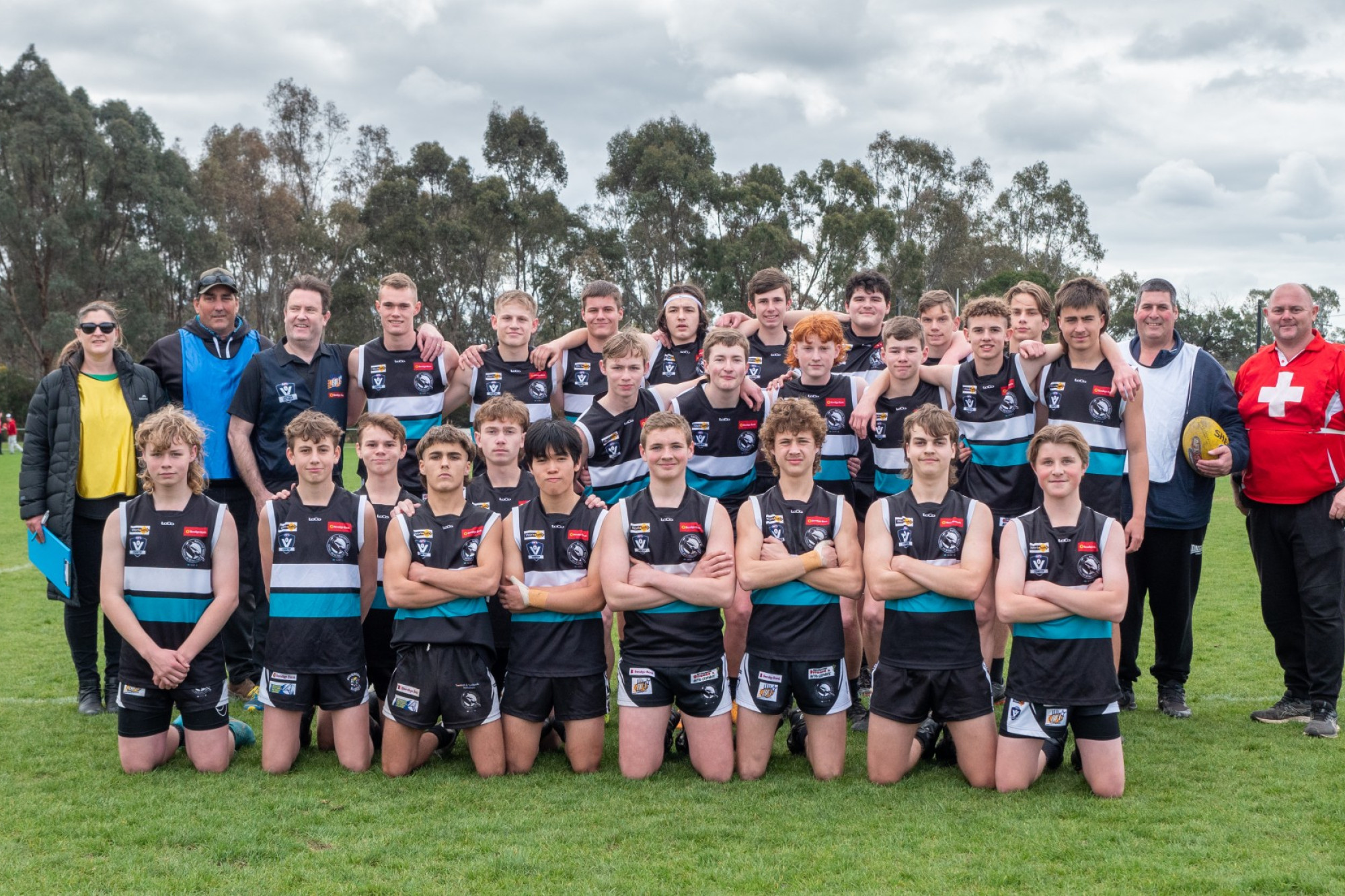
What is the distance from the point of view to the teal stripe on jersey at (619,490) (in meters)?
6.00

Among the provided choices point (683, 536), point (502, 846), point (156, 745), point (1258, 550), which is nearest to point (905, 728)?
point (683, 536)

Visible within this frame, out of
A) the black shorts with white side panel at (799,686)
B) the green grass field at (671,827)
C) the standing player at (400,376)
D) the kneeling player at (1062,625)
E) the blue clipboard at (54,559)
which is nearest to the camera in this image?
the green grass field at (671,827)

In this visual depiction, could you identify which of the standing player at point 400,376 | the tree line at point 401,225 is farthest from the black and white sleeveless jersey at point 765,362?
the tree line at point 401,225

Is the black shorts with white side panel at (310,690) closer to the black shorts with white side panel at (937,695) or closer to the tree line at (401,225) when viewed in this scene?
the black shorts with white side panel at (937,695)

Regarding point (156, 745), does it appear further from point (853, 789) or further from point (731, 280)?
point (731, 280)

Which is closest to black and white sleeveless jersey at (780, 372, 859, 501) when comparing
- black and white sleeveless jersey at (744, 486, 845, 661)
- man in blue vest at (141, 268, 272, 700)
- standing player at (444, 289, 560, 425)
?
black and white sleeveless jersey at (744, 486, 845, 661)

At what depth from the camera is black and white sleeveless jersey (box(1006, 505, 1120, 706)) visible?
4547 mm

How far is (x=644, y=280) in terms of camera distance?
39094mm

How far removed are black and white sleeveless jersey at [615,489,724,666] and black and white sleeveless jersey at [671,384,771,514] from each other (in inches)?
34.9

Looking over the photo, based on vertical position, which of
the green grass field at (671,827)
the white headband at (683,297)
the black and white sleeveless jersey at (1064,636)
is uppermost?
the white headband at (683,297)

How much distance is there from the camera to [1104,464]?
564 cm

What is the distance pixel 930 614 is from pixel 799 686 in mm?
695

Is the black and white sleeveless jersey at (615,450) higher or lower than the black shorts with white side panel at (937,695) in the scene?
higher

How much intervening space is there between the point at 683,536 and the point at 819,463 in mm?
1129
